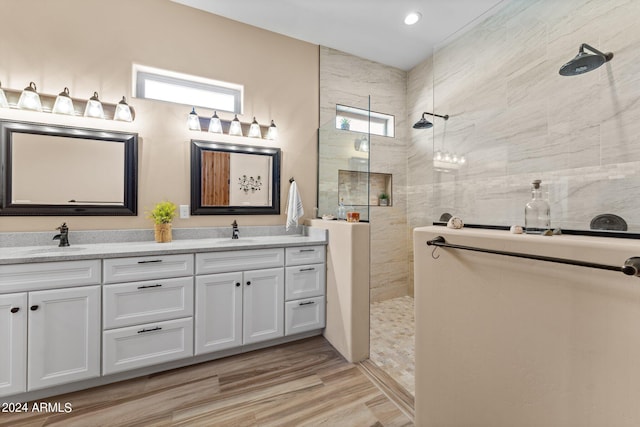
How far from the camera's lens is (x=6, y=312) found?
151 cm

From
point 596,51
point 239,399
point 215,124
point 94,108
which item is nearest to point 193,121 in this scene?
point 215,124

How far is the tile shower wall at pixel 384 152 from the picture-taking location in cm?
323

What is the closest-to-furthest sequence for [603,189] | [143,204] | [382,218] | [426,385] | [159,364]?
1. [603,189]
2. [426,385]
3. [159,364]
4. [143,204]
5. [382,218]

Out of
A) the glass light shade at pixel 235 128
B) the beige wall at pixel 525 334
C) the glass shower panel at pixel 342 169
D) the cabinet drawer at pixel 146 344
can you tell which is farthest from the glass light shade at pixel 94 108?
the beige wall at pixel 525 334

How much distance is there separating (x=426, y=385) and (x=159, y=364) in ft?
5.80

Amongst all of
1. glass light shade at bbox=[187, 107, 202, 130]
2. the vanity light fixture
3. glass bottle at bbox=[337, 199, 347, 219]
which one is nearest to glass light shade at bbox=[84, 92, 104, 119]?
the vanity light fixture

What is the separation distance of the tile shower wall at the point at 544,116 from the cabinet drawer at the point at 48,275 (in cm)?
225

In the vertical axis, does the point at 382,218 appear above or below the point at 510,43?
below

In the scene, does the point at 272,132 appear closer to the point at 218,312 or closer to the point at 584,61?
the point at 218,312

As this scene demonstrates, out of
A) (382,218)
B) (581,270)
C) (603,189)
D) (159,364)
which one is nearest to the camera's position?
(581,270)

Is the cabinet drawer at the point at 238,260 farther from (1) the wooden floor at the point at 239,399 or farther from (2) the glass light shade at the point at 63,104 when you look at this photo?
(2) the glass light shade at the point at 63,104

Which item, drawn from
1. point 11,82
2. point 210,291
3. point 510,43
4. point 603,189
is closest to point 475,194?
point 603,189

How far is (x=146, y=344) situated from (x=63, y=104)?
189 centimetres

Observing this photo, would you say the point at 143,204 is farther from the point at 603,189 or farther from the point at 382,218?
the point at 603,189
